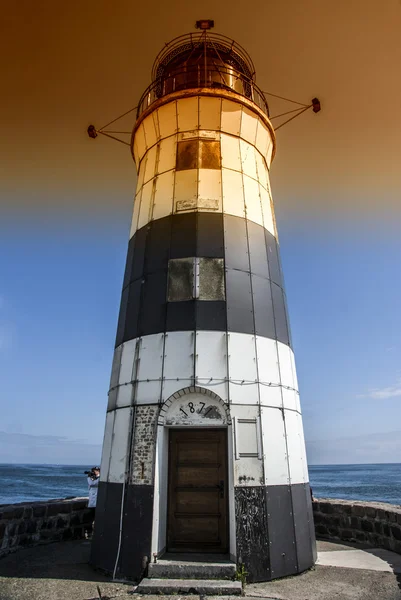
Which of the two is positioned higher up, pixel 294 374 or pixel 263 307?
pixel 263 307

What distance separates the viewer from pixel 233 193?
8.51m

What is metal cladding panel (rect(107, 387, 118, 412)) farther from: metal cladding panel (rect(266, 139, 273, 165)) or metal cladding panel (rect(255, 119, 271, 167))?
metal cladding panel (rect(266, 139, 273, 165))

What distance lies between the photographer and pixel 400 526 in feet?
23.3

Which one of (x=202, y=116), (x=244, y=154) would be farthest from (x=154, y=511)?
(x=202, y=116)

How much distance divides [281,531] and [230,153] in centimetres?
799

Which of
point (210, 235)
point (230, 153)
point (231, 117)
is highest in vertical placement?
point (231, 117)

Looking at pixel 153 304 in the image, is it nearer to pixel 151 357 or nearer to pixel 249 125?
pixel 151 357

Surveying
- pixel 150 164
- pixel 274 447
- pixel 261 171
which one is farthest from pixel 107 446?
pixel 261 171

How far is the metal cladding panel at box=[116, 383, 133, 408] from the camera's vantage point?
6.86m

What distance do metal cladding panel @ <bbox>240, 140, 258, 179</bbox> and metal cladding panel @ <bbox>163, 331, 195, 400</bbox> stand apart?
4.53 m

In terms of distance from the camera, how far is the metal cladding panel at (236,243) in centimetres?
782

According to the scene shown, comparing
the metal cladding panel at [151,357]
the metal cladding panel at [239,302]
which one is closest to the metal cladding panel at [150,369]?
the metal cladding panel at [151,357]

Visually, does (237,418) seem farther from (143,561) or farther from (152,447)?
(143,561)

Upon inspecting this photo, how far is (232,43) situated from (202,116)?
3.94 meters
